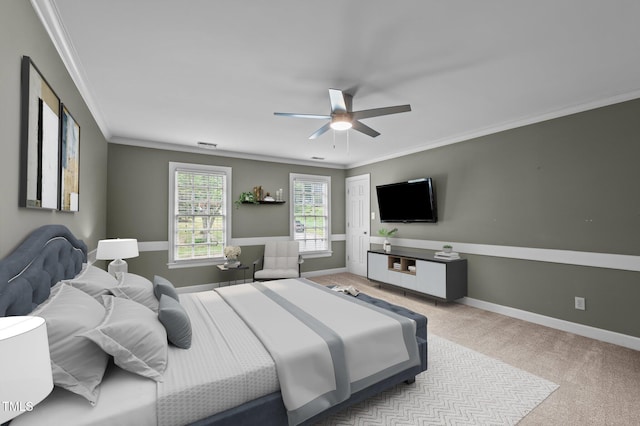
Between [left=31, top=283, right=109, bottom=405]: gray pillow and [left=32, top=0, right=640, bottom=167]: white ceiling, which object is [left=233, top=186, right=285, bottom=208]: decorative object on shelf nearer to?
[left=32, top=0, right=640, bottom=167]: white ceiling

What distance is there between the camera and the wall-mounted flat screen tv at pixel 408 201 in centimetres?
484

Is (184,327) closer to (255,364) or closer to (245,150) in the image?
(255,364)

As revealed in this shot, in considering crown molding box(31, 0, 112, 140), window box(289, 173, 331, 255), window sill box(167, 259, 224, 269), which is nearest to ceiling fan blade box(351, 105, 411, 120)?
crown molding box(31, 0, 112, 140)

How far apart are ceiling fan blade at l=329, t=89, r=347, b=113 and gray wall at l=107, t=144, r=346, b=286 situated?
3353 mm

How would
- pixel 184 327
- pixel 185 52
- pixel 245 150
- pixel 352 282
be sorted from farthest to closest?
pixel 352 282 < pixel 245 150 < pixel 185 52 < pixel 184 327

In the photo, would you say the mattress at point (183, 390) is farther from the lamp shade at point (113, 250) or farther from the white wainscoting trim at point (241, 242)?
the white wainscoting trim at point (241, 242)

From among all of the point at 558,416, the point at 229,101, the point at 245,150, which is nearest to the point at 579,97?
the point at 558,416

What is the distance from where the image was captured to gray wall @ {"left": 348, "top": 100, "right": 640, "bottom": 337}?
305 centimetres

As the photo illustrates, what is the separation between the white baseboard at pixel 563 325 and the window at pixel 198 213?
436 cm

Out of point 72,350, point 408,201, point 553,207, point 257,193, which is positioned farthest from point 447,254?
point 72,350

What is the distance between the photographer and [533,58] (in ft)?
7.73

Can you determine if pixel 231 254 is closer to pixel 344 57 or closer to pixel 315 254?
pixel 315 254

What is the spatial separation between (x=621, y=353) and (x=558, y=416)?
1.61m

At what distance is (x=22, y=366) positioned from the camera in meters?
0.73
